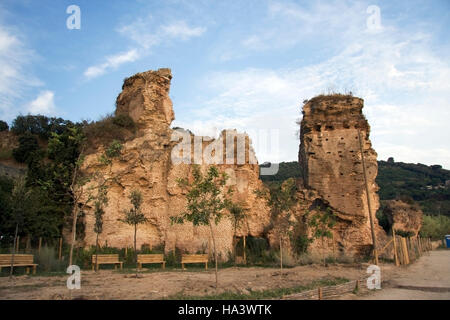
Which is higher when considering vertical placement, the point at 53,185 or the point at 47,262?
the point at 53,185

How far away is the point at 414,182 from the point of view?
2867 inches

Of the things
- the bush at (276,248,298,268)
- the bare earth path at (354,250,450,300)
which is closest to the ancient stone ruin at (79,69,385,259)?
the bush at (276,248,298,268)

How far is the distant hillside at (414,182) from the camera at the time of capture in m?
59.3

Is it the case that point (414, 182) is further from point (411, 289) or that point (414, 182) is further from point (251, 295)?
point (251, 295)

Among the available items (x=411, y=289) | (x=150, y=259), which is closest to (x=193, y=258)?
(x=150, y=259)

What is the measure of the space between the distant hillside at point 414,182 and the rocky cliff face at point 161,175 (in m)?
28.5

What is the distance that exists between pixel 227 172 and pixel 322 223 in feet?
21.6

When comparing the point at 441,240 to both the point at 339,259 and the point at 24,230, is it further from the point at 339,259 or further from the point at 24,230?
the point at 24,230

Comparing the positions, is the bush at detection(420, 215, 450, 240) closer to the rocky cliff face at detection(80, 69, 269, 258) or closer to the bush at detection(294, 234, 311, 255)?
the bush at detection(294, 234, 311, 255)

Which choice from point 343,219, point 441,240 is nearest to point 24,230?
point 343,219

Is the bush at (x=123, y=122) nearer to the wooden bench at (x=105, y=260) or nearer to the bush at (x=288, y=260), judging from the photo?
the wooden bench at (x=105, y=260)

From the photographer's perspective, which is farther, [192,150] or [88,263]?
[192,150]
